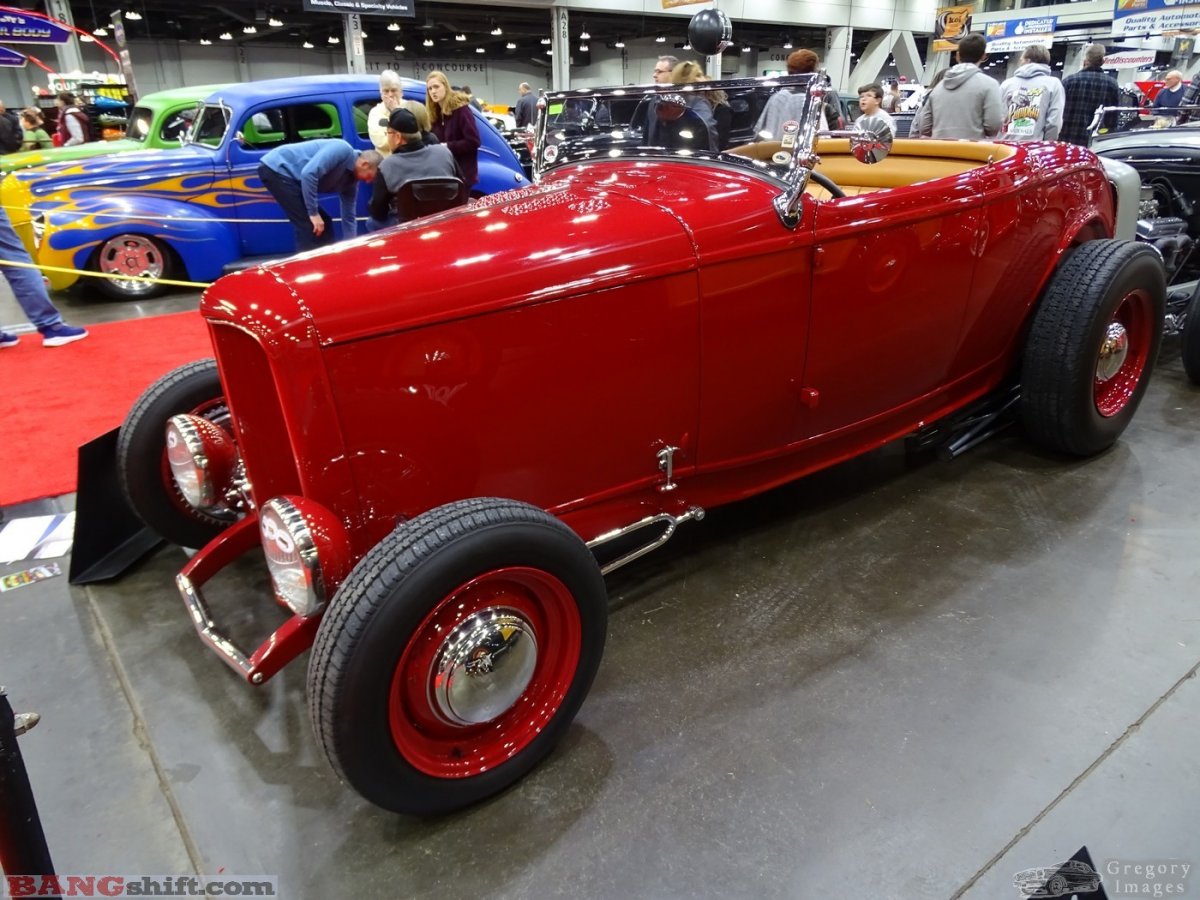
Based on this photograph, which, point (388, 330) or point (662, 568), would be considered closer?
point (388, 330)

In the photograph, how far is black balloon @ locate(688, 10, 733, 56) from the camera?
A: 106 inches

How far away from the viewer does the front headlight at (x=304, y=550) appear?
5.52 ft

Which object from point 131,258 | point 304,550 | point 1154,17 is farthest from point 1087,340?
point 1154,17

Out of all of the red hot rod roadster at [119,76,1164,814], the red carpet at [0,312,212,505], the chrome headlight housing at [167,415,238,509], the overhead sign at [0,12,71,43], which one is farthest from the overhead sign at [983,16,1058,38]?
the chrome headlight housing at [167,415,238,509]

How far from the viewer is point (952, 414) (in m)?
3.27

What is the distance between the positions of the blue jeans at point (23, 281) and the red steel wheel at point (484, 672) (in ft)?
15.7

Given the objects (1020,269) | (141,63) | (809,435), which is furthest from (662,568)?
(141,63)

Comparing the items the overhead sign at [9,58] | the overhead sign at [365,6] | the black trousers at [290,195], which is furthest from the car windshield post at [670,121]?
the overhead sign at [9,58]

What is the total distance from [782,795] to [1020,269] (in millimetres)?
2252

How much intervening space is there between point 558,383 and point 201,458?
40.0 inches

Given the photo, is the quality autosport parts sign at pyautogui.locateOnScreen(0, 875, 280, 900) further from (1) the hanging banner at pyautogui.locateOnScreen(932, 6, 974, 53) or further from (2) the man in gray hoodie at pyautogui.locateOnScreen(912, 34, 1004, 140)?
(1) the hanging banner at pyautogui.locateOnScreen(932, 6, 974, 53)

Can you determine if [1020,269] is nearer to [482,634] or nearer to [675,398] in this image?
[675,398]

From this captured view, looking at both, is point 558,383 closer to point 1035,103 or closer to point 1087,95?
point 1035,103

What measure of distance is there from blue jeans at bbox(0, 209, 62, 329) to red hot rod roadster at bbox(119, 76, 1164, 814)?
346 centimetres
